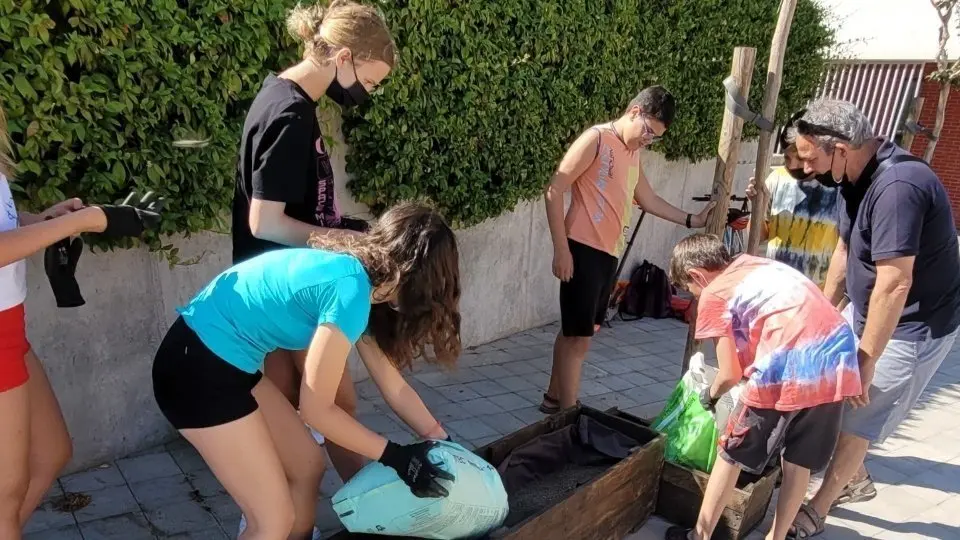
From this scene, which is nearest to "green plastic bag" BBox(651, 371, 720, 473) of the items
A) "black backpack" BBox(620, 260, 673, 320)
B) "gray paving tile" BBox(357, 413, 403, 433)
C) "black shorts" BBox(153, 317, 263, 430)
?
"gray paving tile" BBox(357, 413, 403, 433)

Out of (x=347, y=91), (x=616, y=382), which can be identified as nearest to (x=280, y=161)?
A: (x=347, y=91)

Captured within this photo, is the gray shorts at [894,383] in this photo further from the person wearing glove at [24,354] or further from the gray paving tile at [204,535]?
the person wearing glove at [24,354]

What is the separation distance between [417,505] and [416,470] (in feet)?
0.40

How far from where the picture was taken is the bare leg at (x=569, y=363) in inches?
159

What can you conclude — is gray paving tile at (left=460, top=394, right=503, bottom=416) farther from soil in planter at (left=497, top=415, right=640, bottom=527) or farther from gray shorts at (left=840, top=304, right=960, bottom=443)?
gray shorts at (left=840, top=304, right=960, bottom=443)

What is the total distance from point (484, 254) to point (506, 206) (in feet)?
1.43

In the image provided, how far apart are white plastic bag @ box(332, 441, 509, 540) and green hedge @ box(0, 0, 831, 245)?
69.8 inches

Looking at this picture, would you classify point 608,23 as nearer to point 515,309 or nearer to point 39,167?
point 515,309

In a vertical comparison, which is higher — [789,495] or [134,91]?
[134,91]

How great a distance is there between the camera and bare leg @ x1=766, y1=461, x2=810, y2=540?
2.89 m

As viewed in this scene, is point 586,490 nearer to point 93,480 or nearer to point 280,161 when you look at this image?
point 280,161

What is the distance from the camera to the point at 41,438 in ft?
7.50

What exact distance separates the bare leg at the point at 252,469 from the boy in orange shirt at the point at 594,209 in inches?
84.5

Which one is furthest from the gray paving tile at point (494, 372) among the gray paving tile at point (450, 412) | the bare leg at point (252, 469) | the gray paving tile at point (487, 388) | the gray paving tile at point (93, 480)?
the bare leg at point (252, 469)
